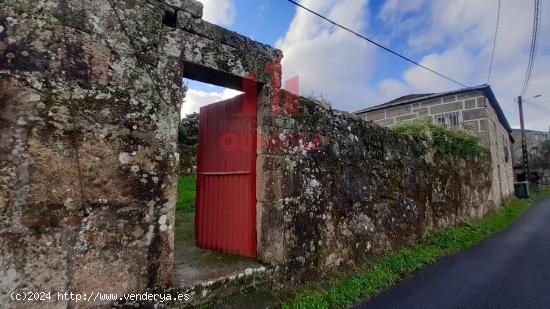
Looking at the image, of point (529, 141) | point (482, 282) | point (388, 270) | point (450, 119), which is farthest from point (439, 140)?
point (529, 141)

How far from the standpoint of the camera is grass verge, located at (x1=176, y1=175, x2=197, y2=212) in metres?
6.82

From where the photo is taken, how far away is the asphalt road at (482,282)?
129 inches

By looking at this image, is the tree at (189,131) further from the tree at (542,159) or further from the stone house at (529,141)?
the stone house at (529,141)

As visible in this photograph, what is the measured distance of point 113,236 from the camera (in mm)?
2072

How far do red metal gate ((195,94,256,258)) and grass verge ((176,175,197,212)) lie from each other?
130 inches

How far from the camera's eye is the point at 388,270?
13.4ft

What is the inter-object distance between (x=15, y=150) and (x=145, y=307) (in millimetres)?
1324

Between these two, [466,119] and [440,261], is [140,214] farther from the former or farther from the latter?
[466,119]

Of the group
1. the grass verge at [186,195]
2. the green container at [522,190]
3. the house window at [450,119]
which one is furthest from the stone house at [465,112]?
the grass verge at [186,195]

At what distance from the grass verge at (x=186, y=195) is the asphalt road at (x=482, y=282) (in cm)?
467

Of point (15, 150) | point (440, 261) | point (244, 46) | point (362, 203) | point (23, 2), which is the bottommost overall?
point (440, 261)

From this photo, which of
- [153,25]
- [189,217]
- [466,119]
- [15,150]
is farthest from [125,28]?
[466,119]

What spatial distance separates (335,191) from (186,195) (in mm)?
4809

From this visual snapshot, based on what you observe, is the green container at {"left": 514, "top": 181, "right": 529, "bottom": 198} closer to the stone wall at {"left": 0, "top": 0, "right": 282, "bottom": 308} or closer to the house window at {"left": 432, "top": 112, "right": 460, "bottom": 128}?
the house window at {"left": 432, "top": 112, "right": 460, "bottom": 128}
